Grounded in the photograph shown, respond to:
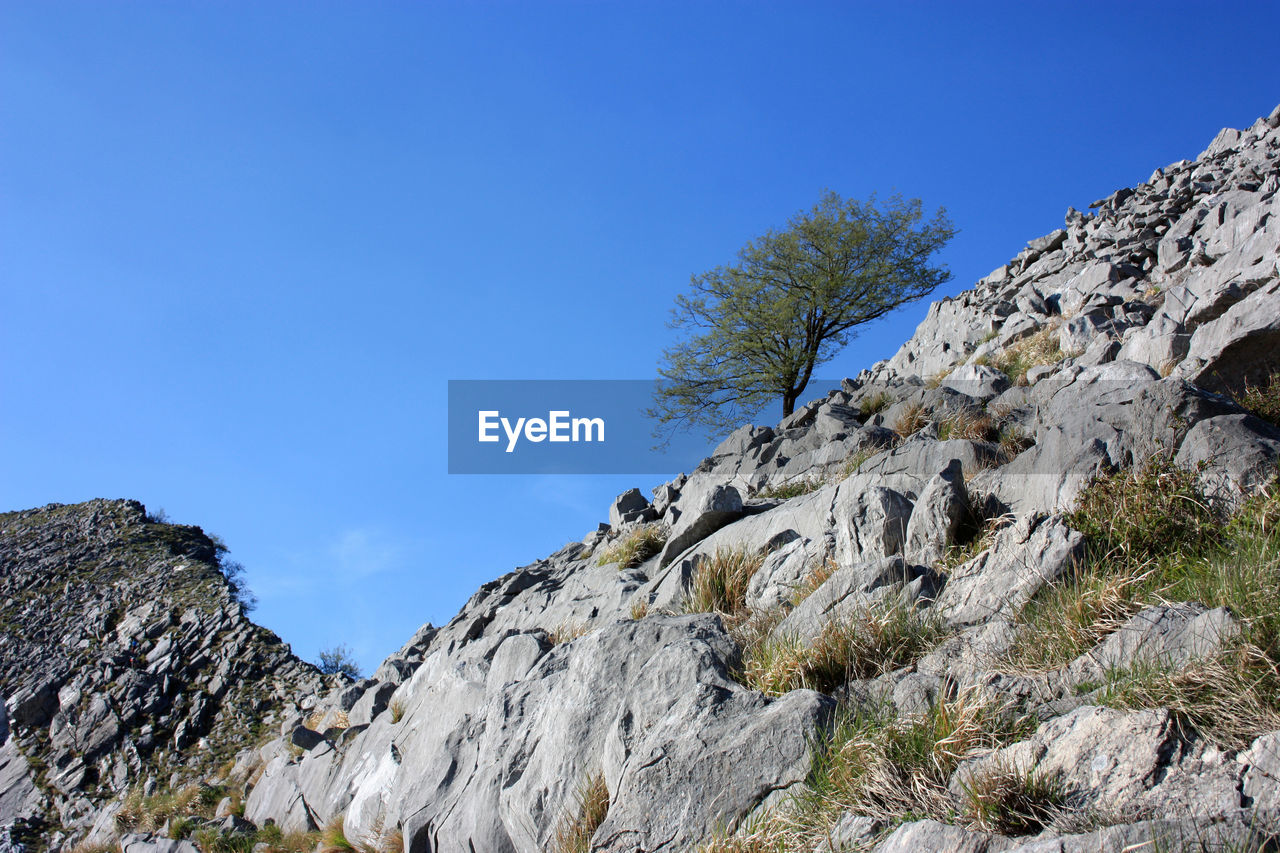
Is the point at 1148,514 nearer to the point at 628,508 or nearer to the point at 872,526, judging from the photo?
the point at 872,526

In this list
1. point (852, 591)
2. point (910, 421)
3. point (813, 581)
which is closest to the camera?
point (852, 591)

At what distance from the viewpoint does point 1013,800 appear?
4035 mm

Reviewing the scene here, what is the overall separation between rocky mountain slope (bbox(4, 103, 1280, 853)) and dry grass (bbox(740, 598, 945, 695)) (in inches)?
0.7

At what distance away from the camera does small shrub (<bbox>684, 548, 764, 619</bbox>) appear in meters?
8.82

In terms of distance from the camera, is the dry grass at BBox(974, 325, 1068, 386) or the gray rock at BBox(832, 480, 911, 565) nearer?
the gray rock at BBox(832, 480, 911, 565)

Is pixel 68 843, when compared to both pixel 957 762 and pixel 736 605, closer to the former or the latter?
pixel 736 605

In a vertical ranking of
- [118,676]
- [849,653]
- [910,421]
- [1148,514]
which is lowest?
[849,653]

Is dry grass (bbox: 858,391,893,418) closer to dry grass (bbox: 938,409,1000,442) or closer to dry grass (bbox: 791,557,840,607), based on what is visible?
dry grass (bbox: 938,409,1000,442)

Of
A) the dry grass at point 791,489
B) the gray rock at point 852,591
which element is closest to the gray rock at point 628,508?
the dry grass at point 791,489

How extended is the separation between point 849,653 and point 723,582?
10.1ft

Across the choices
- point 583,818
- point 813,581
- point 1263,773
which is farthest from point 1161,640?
point 583,818

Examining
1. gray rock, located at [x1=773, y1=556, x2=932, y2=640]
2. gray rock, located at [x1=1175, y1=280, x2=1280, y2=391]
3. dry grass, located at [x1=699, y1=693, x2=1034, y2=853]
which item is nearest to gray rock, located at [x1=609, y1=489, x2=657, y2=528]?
gray rock, located at [x1=773, y1=556, x2=932, y2=640]

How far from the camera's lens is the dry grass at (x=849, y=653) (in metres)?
6.04

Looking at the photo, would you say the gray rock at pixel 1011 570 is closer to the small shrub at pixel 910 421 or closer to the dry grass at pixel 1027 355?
the small shrub at pixel 910 421
